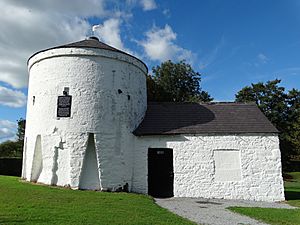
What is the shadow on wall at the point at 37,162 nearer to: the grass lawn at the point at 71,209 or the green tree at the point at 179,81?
the grass lawn at the point at 71,209

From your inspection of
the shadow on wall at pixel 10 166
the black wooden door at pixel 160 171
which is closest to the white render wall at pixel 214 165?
the black wooden door at pixel 160 171

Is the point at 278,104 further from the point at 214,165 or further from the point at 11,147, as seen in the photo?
the point at 11,147

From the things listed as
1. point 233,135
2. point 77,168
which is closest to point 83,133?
point 77,168

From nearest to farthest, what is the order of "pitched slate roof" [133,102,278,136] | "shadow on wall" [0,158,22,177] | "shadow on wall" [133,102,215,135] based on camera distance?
"pitched slate roof" [133,102,278,136], "shadow on wall" [133,102,215,135], "shadow on wall" [0,158,22,177]

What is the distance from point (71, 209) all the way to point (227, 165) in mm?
8381

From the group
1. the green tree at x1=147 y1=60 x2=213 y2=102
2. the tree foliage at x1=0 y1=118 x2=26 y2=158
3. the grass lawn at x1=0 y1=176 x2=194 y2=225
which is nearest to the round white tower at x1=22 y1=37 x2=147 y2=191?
the grass lawn at x1=0 y1=176 x2=194 y2=225

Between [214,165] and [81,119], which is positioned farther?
[214,165]

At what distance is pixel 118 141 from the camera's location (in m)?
14.2

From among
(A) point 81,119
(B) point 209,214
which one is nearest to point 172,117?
(A) point 81,119

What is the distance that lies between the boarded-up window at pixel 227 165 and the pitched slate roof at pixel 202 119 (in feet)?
3.75

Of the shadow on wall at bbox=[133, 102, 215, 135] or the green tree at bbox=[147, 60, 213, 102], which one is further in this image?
the green tree at bbox=[147, 60, 213, 102]

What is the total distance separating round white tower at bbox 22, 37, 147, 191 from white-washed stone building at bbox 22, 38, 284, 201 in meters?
0.05

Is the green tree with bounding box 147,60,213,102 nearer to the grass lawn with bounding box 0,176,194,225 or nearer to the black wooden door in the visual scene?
the black wooden door

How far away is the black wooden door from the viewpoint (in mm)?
15125
